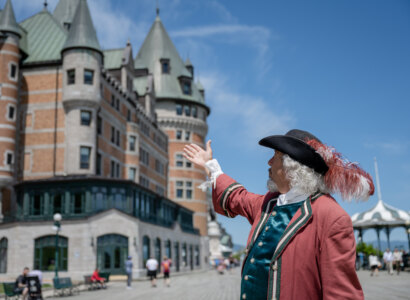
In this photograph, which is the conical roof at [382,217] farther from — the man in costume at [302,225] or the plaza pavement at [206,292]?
the man in costume at [302,225]

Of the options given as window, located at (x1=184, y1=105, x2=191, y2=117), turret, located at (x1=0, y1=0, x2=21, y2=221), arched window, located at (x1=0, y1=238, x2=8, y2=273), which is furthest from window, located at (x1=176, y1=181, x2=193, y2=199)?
arched window, located at (x1=0, y1=238, x2=8, y2=273)

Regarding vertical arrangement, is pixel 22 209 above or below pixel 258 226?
above

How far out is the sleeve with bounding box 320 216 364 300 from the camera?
104 inches

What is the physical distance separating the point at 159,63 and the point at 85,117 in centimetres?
2953

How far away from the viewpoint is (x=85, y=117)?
38.8 meters

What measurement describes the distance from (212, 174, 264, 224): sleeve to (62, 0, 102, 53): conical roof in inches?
1460

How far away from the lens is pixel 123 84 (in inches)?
1895

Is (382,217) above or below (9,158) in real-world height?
below

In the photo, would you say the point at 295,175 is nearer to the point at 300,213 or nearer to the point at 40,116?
the point at 300,213

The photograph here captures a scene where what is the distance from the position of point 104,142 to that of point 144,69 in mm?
21822

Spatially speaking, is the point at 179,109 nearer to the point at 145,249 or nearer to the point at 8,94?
the point at 8,94

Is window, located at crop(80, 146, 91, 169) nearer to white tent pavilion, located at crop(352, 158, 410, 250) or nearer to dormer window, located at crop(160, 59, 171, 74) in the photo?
white tent pavilion, located at crop(352, 158, 410, 250)

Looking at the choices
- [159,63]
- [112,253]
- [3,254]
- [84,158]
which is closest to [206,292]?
[112,253]

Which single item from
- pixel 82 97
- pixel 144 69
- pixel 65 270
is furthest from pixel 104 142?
pixel 144 69
